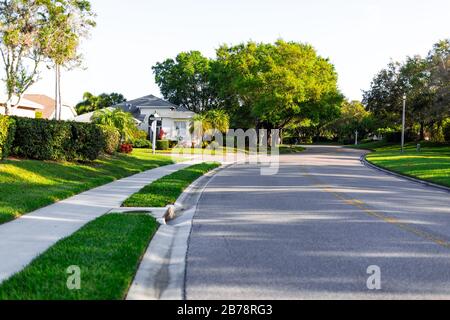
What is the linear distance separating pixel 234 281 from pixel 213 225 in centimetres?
434

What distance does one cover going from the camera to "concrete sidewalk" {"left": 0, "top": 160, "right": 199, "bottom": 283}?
7242mm

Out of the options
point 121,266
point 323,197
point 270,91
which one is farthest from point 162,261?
point 270,91

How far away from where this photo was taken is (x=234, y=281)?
6391 millimetres

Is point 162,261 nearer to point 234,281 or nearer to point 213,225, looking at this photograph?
point 234,281

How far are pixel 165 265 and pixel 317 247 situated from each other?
2.46 m

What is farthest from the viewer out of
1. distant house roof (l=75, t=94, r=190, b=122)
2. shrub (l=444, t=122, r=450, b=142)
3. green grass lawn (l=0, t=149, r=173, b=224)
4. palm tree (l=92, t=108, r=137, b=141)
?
shrub (l=444, t=122, r=450, b=142)

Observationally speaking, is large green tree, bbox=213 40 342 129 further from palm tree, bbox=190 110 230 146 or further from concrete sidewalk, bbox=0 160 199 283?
concrete sidewalk, bbox=0 160 199 283

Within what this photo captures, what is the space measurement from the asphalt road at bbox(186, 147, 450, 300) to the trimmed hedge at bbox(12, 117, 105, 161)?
7508 mm

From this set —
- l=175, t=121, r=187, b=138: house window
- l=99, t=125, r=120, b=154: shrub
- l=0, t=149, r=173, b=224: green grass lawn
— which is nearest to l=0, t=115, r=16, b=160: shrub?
l=0, t=149, r=173, b=224: green grass lawn

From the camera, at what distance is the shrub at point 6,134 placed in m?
16.4

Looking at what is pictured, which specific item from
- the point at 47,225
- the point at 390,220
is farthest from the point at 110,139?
the point at 390,220

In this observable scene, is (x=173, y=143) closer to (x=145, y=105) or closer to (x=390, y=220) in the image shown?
(x=145, y=105)

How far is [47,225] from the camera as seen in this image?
992cm

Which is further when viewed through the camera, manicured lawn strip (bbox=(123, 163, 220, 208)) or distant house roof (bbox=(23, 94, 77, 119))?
distant house roof (bbox=(23, 94, 77, 119))
